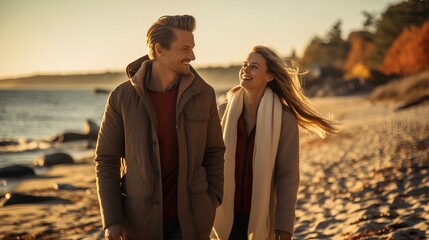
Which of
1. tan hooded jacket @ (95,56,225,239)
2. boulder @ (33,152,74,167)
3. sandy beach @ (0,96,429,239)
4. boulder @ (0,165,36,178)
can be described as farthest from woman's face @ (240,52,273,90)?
boulder @ (33,152,74,167)

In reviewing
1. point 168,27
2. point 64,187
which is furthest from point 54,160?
point 168,27

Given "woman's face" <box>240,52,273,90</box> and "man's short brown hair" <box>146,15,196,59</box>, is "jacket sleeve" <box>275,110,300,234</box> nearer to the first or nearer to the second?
"woman's face" <box>240,52,273,90</box>

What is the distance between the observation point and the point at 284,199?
3828mm

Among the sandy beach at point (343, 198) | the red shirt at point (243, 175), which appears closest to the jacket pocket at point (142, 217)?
the red shirt at point (243, 175)

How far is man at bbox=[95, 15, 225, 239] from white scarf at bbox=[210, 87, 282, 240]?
0.75m

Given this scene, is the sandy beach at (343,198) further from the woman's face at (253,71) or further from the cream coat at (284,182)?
the woman's face at (253,71)

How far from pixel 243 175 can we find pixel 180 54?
53.5 inches

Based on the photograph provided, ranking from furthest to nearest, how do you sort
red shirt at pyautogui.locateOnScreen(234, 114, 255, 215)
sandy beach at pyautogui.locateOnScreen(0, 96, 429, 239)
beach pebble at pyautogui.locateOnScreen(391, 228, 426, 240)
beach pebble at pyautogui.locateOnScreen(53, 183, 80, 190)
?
beach pebble at pyautogui.locateOnScreen(53, 183, 80, 190)
sandy beach at pyautogui.locateOnScreen(0, 96, 429, 239)
beach pebble at pyautogui.locateOnScreen(391, 228, 426, 240)
red shirt at pyautogui.locateOnScreen(234, 114, 255, 215)

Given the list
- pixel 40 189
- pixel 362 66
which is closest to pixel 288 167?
pixel 40 189

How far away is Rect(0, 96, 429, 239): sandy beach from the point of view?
6.11 metres

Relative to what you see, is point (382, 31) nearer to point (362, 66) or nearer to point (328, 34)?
point (362, 66)

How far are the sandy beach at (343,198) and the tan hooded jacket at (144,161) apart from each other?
3.27 meters

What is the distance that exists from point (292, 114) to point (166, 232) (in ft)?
5.30

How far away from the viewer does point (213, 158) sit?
3291 mm
